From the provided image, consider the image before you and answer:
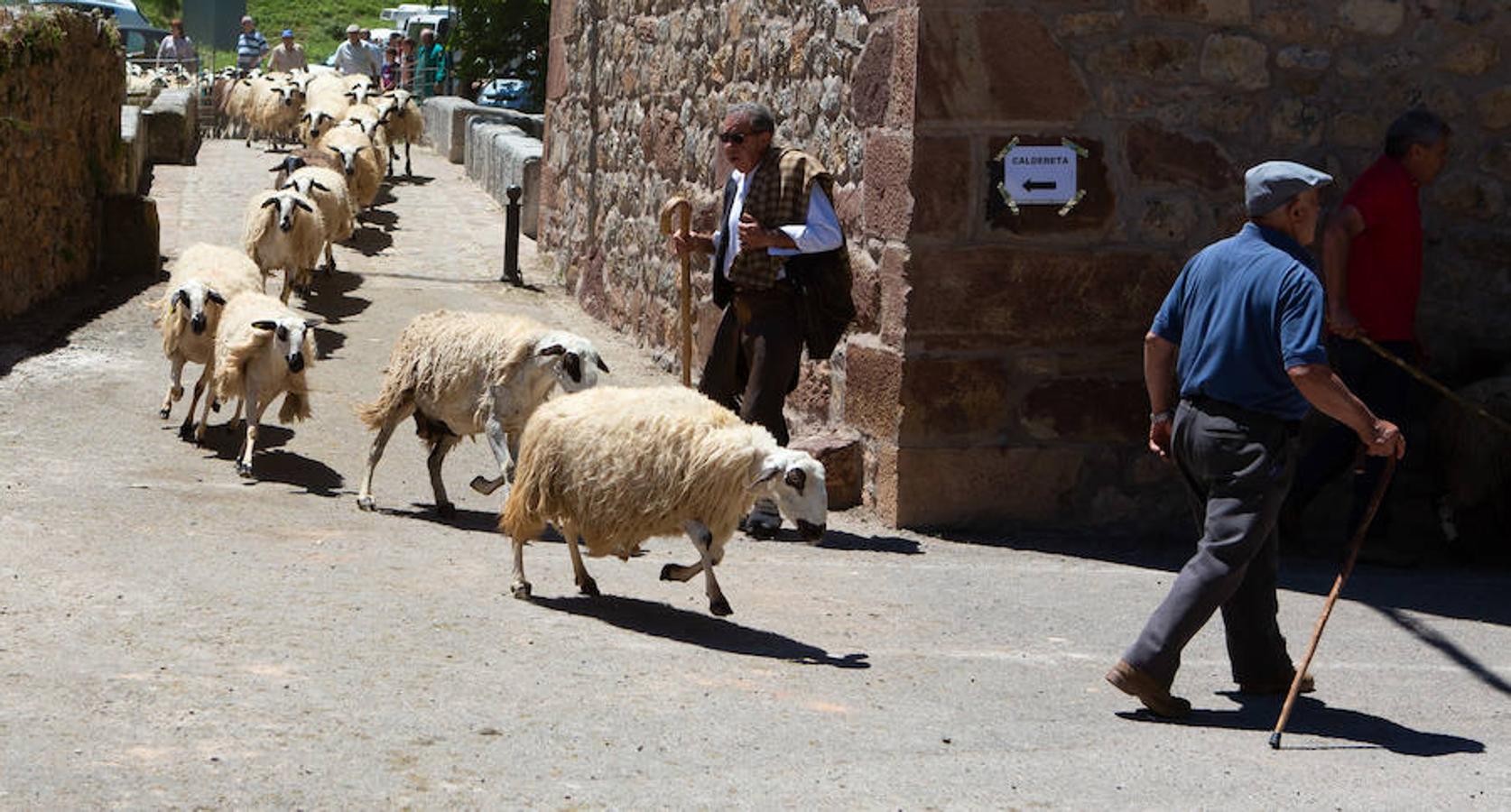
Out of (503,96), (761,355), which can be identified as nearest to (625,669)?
(761,355)

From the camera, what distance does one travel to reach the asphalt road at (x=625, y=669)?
5129 mm

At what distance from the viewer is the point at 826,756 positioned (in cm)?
542

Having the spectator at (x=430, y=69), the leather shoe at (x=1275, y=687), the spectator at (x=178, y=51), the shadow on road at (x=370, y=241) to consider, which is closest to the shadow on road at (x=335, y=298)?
the shadow on road at (x=370, y=241)

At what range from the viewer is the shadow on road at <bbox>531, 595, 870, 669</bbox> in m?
6.66

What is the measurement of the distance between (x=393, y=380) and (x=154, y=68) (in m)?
25.0

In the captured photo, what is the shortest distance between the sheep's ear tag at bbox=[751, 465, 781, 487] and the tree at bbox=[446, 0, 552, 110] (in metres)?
22.4

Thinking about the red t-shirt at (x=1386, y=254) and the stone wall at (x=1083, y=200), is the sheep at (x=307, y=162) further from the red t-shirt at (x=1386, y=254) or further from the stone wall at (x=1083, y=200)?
the red t-shirt at (x=1386, y=254)

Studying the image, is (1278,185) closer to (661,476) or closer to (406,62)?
(661,476)

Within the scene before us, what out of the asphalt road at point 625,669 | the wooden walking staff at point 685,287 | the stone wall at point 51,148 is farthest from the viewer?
the stone wall at point 51,148

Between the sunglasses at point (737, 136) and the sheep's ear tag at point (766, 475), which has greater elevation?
the sunglasses at point (737, 136)

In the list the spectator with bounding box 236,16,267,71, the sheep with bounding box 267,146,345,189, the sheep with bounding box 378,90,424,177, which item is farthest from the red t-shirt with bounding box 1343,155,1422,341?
the spectator with bounding box 236,16,267,71

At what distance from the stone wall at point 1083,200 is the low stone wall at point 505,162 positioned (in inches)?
426

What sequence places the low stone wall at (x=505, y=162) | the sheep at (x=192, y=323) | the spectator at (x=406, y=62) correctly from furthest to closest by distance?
the spectator at (x=406, y=62), the low stone wall at (x=505, y=162), the sheep at (x=192, y=323)

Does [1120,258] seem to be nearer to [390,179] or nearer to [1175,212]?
[1175,212]
